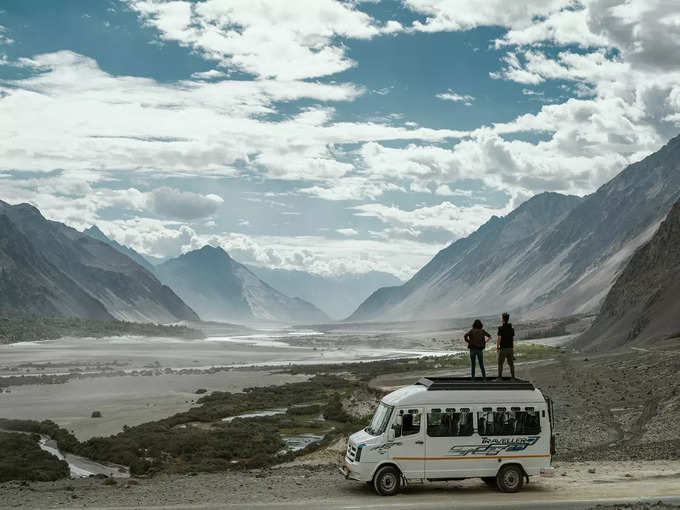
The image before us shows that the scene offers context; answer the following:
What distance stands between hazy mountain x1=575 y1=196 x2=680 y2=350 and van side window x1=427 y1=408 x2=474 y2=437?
49069mm

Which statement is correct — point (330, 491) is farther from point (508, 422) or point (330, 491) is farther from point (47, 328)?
point (47, 328)

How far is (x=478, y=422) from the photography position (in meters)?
22.4

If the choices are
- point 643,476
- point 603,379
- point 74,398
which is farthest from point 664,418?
point 74,398

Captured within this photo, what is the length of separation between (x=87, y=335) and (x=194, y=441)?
148 meters

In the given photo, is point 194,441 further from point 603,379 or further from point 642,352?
point 642,352

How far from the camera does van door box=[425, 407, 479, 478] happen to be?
22.2m

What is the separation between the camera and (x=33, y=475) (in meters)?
30.5

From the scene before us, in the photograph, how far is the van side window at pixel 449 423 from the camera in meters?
22.2

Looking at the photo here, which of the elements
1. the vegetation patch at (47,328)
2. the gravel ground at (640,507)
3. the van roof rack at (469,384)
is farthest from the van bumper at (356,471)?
the vegetation patch at (47,328)

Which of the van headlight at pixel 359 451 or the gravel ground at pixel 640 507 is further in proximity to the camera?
the van headlight at pixel 359 451

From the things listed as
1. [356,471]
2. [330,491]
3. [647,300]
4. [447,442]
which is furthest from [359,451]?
[647,300]

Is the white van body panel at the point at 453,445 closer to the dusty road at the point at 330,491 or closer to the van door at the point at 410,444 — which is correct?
the van door at the point at 410,444

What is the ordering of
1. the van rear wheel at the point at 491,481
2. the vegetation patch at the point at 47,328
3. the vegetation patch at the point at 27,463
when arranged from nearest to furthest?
the van rear wheel at the point at 491,481
the vegetation patch at the point at 27,463
the vegetation patch at the point at 47,328

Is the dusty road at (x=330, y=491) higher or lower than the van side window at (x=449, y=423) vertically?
lower
